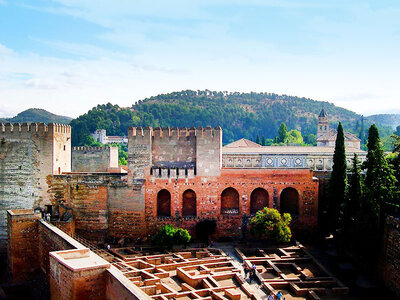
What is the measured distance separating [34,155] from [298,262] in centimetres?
2015

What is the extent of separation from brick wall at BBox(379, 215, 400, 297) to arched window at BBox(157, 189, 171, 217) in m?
15.3

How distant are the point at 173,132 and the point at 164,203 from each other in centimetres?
544

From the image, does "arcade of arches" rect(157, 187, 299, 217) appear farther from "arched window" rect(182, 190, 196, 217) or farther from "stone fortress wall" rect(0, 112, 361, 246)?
"stone fortress wall" rect(0, 112, 361, 246)

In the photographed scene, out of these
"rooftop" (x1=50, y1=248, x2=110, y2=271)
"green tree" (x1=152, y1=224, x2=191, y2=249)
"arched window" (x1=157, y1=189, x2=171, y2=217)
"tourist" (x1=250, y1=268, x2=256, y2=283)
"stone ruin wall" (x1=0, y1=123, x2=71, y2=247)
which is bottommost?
"tourist" (x1=250, y1=268, x2=256, y2=283)

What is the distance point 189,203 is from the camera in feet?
109

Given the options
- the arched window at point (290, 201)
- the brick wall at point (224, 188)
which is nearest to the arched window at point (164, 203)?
the brick wall at point (224, 188)

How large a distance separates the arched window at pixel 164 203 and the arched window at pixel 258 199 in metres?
6.30

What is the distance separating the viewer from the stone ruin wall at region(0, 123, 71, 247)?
32.2 m

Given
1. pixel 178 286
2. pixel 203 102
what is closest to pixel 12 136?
pixel 178 286

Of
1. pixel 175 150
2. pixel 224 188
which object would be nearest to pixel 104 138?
pixel 175 150

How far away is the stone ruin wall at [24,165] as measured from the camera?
3219cm

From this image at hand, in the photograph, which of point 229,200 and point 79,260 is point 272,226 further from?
point 79,260

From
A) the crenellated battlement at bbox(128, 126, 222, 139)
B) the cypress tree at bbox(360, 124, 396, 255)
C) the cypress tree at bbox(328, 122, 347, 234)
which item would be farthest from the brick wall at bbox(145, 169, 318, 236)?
the cypress tree at bbox(360, 124, 396, 255)

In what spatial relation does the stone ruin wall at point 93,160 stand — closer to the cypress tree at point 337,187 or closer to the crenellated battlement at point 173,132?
the crenellated battlement at point 173,132
